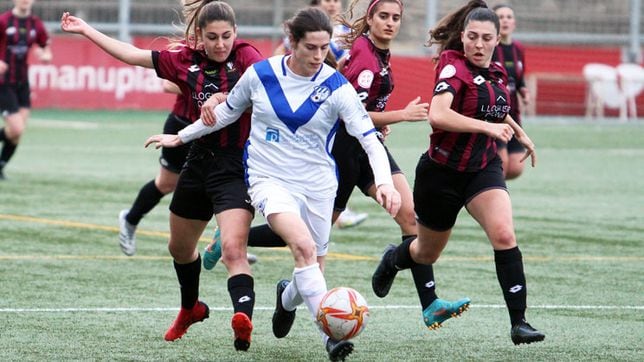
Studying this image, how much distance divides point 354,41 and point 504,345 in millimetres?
2231

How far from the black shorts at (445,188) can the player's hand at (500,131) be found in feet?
1.21

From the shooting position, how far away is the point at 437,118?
6918mm

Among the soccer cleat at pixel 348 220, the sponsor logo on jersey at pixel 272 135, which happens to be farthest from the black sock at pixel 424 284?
the soccer cleat at pixel 348 220

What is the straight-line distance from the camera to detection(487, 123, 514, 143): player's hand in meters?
6.66

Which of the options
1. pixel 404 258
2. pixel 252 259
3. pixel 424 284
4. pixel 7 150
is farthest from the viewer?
pixel 7 150

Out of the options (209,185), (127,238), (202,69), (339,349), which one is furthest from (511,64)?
(339,349)

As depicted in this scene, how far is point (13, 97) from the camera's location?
15.7 meters

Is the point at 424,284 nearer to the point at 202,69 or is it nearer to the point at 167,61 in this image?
the point at 202,69

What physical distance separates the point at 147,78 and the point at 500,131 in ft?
69.6

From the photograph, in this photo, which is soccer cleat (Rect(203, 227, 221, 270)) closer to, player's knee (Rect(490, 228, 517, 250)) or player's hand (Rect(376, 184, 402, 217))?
player's knee (Rect(490, 228, 517, 250))

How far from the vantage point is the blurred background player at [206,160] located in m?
6.59

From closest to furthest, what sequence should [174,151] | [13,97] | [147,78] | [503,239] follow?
[503,239]
[174,151]
[13,97]
[147,78]

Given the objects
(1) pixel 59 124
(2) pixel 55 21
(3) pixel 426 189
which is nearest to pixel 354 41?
(3) pixel 426 189

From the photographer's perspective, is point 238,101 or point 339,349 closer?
point 339,349
